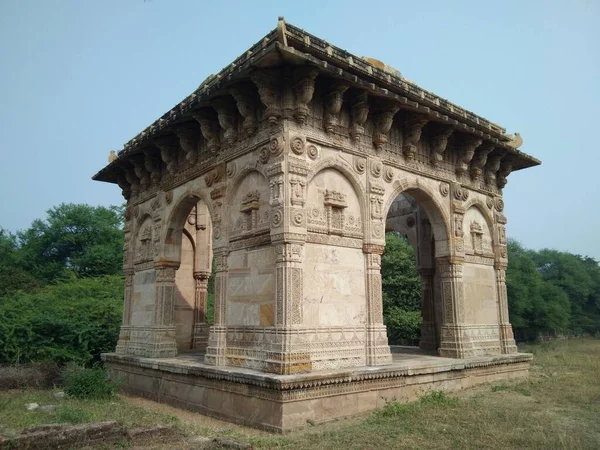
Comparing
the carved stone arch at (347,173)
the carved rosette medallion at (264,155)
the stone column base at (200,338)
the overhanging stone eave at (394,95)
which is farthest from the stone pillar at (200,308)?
the overhanging stone eave at (394,95)

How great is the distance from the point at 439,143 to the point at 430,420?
5614 millimetres

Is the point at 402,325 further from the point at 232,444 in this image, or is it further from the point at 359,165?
the point at 232,444

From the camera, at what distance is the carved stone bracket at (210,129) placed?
31.0 feet

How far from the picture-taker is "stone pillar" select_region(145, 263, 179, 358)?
35.6ft

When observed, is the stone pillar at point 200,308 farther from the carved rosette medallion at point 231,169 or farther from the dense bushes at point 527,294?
the dense bushes at point 527,294

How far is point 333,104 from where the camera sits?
8.31 metres

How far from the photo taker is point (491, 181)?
12.1 metres

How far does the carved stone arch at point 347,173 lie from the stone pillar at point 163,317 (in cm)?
473

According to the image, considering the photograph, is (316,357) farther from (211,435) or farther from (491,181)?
(491,181)

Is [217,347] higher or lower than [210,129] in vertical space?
lower

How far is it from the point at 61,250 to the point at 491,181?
2534 centimetres

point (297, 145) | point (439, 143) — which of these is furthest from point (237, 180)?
point (439, 143)

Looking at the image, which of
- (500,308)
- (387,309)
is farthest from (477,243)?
(387,309)

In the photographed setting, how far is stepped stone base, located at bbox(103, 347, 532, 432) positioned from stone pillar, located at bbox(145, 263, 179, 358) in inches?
14.7
